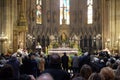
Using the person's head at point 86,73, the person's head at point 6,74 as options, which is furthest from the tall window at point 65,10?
the person's head at point 6,74

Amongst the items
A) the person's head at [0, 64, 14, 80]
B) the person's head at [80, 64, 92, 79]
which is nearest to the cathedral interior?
the person's head at [80, 64, 92, 79]

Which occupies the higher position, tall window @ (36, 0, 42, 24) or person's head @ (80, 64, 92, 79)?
tall window @ (36, 0, 42, 24)

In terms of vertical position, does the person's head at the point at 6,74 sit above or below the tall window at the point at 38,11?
below

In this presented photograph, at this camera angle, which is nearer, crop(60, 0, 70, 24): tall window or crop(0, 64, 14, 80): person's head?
crop(0, 64, 14, 80): person's head

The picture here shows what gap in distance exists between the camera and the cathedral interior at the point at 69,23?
36.0 metres

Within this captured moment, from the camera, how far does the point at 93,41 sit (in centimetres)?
4203

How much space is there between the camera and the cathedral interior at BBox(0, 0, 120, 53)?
36031 millimetres

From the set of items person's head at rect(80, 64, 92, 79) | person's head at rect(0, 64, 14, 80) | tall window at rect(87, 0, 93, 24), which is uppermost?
tall window at rect(87, 0, 93, 24)

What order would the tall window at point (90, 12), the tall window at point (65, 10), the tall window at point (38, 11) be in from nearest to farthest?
1. the tall window at point (38, 11)
2. the tall window at point (90, 12)
3. the tall window at point (65, 10)

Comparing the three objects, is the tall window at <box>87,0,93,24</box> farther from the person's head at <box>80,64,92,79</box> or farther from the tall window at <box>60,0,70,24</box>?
the person's head at <box>80,64,92,79</box>

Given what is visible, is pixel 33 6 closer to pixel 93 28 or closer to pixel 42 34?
pixel 42 34

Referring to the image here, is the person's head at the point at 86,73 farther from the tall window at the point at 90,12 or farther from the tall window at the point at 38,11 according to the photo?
the tall window at the point at 90,12

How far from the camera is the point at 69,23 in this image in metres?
45.5

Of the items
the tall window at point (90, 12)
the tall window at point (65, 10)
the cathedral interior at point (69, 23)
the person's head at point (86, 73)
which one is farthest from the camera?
the tall window at point (65, 10)
